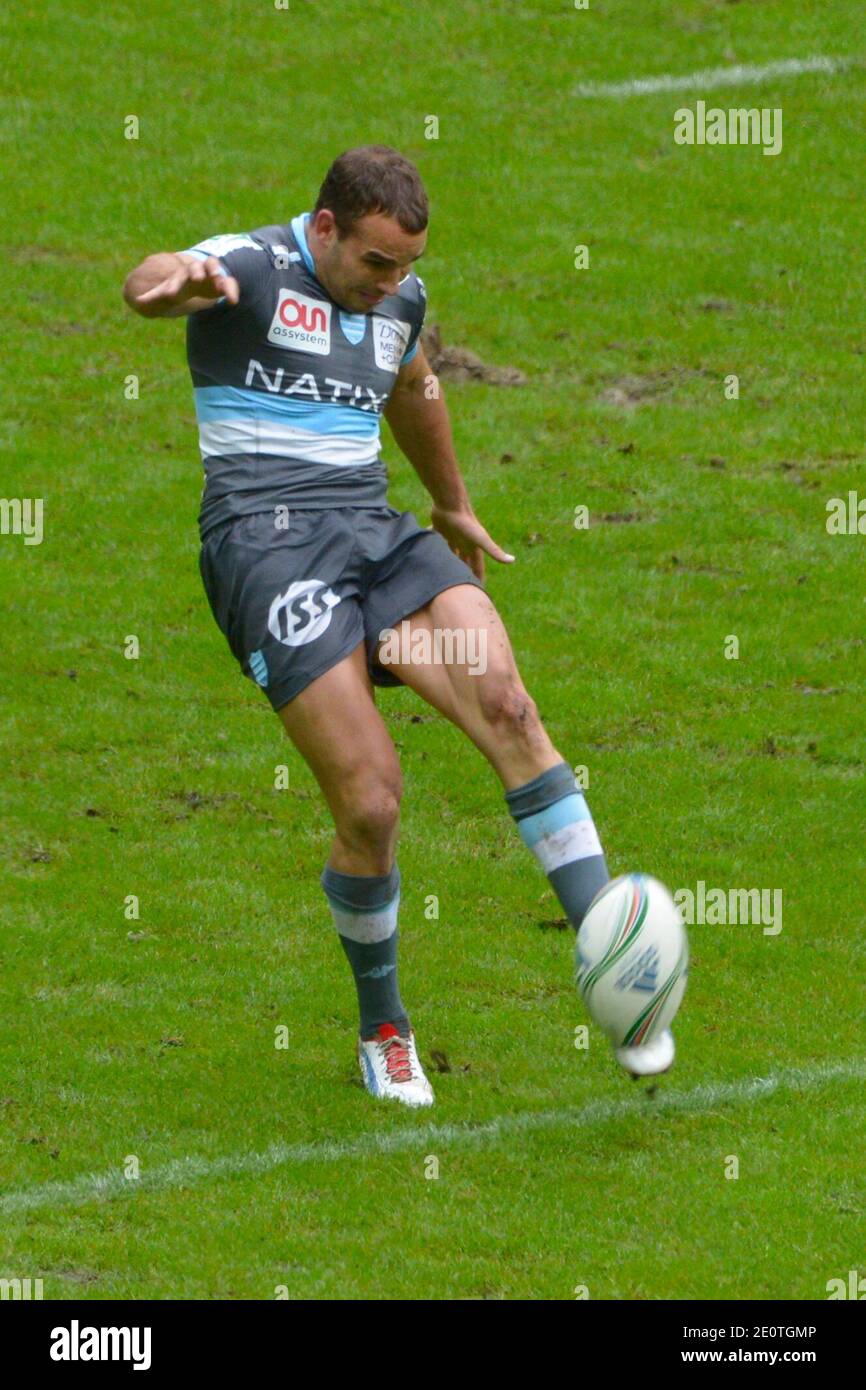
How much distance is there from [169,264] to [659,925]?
8.27 feet

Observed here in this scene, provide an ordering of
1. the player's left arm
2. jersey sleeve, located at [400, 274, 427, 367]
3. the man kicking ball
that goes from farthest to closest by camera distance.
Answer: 1. the player's left arm
2. jersey sleeve, located at [400, 274, 427, 367]
3. the man kicking ball

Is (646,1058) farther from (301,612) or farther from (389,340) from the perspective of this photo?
(389,340)

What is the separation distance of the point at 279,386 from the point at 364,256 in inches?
21.0

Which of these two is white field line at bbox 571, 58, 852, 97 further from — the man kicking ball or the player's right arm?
the player's right arm

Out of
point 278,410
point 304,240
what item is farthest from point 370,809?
point 304,240

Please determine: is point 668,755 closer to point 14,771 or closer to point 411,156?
point 14,771

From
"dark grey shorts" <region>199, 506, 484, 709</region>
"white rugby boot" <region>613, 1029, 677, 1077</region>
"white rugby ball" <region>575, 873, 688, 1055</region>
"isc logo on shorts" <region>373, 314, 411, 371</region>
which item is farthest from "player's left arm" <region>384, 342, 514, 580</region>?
"white rugby boot" <region>613, 1029, 677, 1077</region>

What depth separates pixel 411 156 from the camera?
17188 millimetres

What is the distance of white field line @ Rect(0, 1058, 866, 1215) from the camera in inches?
257

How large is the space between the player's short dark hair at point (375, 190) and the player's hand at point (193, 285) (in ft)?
1.50

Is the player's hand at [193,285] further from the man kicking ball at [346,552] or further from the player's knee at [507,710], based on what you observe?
the player's knee at [507,710]

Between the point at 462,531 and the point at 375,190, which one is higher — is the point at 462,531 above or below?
below

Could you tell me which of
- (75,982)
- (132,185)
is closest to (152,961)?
(75,982)

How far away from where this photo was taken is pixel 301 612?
6.69 m
